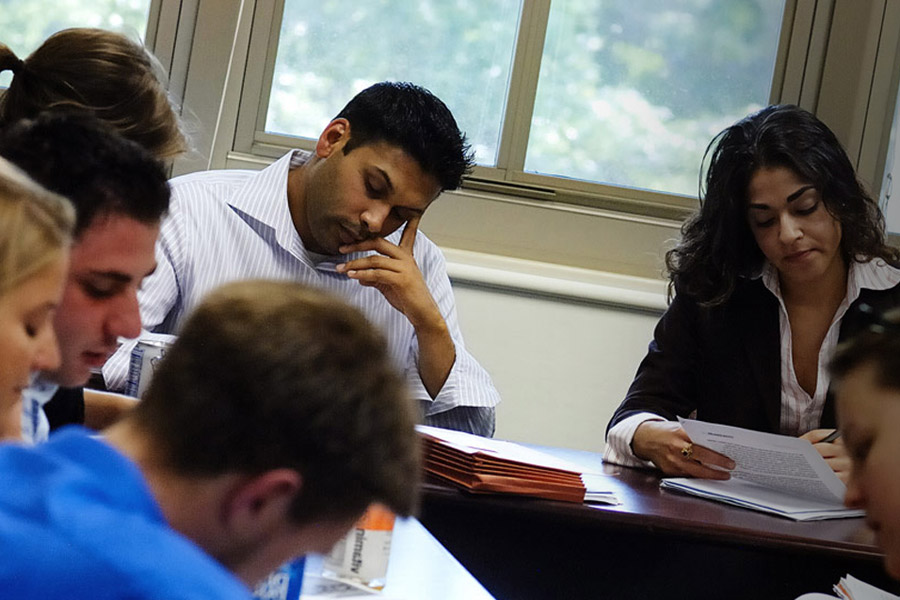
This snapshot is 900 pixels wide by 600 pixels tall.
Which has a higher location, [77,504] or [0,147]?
[0,147]

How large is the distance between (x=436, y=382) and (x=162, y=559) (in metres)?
1.49

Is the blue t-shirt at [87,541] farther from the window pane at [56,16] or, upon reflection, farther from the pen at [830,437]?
the window pane at [56,16]

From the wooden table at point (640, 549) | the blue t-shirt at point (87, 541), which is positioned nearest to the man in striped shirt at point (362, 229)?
the wooden table at point (640, 549)

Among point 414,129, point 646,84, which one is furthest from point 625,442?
point 646,84

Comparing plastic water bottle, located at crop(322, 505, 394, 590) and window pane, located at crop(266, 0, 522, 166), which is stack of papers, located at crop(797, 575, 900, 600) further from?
window pane, located at crop(266, 0, 522, 166)

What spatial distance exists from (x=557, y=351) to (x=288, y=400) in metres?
2.32

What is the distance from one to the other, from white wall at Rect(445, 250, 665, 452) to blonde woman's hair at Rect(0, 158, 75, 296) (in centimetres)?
216

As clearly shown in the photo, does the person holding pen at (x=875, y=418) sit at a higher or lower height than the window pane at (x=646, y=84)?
lower

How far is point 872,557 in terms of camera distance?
1.47 metres

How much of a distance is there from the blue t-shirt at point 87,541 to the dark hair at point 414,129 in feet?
4.86

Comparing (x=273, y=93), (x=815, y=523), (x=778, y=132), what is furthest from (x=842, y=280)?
(x=273, y=93)

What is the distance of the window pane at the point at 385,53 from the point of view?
9.74 ft

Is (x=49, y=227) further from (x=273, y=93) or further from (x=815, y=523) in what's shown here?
(x=273, y=93)

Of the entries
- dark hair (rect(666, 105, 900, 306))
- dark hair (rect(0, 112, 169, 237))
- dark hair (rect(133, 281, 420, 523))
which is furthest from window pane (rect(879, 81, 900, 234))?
dark hair (rect(133, 281, 420, 523))
